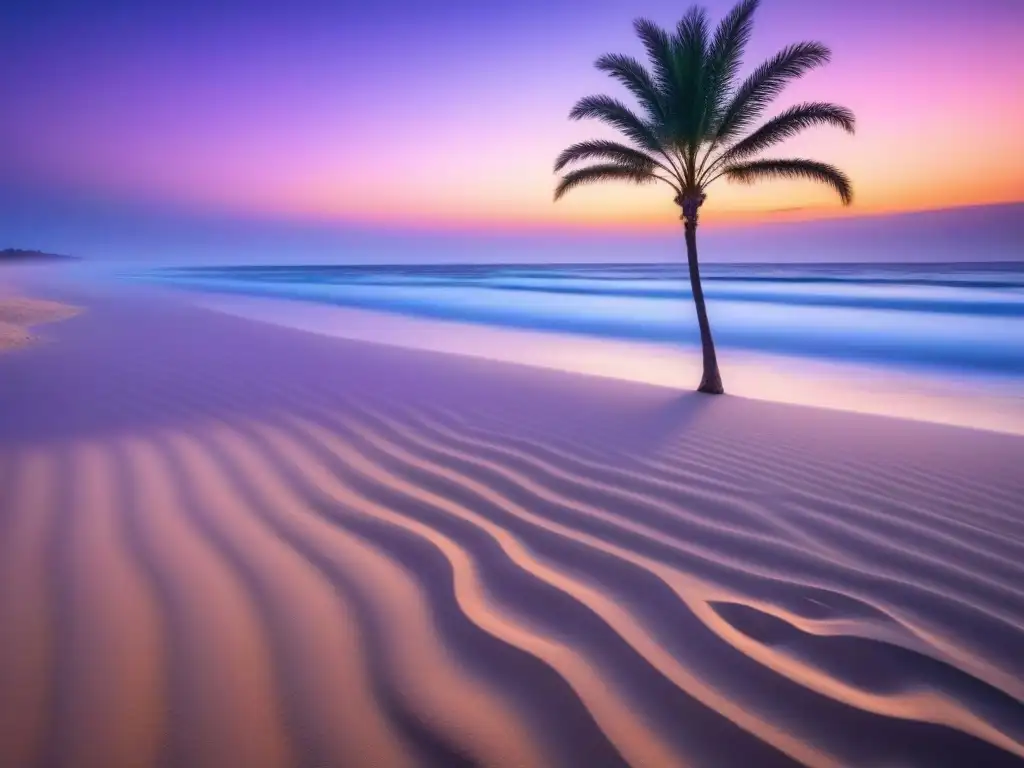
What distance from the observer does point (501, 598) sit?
2.52 m

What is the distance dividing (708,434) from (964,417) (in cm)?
505

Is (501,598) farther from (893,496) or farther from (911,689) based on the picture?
(893,496)

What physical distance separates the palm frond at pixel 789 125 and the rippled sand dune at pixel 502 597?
15.5 feet

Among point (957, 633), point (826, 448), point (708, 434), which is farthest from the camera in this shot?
point (708, 434)

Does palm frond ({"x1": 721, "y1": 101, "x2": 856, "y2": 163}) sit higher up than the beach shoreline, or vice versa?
palm frond ({"x1": 721, "y1": 101, "x2": 856, "y2": 163})

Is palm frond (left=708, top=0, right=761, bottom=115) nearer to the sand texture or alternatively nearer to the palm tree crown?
the palm tree crown

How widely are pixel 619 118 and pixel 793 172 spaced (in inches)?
105

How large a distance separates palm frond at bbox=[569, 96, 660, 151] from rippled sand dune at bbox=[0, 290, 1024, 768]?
5.31 meters

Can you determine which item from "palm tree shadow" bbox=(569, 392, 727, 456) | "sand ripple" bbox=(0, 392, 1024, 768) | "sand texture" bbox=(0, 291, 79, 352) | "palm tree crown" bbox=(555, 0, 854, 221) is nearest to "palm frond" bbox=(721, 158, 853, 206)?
"palm tree crown" bbox=(555, 0, 854, 221)

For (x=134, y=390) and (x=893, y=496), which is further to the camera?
(x=134, y=390)

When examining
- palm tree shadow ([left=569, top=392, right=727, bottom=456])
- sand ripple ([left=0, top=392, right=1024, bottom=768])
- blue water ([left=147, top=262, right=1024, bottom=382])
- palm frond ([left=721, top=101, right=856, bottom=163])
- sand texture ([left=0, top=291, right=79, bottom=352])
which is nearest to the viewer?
sand ripple ([left=0, top=392, right=1024, bottom=768])

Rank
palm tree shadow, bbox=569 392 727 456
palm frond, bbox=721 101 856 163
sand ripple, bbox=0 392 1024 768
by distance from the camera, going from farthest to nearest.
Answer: palm frond, bbox=721 101 856 163, palm tree shadow, bbox=569 392 727 456, sand ripple, bbox=0 392 1024 768

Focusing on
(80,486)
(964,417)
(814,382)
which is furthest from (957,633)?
(814,382)

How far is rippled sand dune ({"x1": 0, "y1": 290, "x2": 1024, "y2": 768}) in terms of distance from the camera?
1.81m
